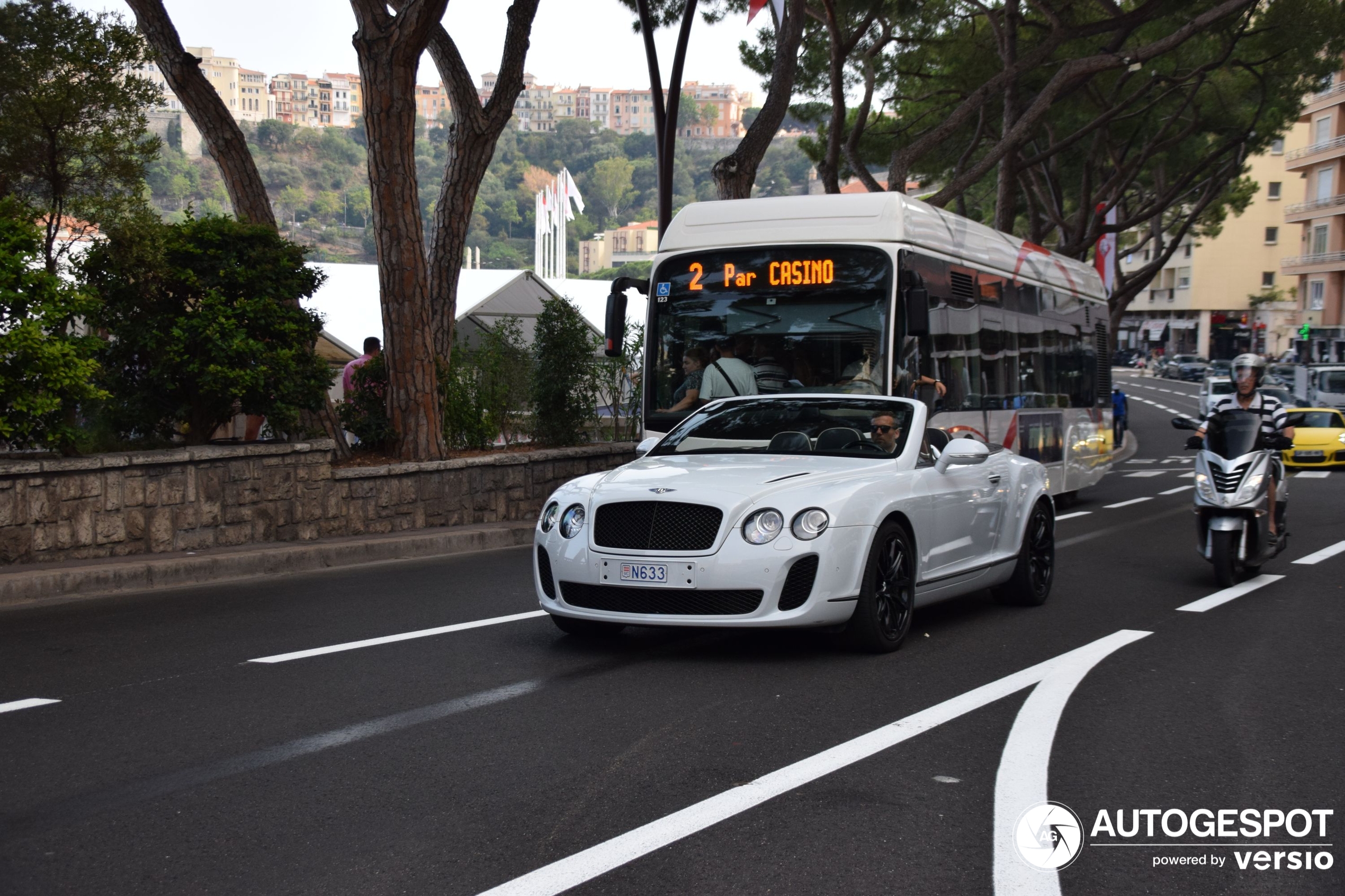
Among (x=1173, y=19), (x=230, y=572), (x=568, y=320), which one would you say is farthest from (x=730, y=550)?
(x=1173, y=19)

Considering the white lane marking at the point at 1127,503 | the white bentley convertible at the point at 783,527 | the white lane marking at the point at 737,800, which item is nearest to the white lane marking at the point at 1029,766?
the white lane marking at the point at 737,800

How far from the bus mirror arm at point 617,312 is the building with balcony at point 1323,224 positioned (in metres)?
66.8

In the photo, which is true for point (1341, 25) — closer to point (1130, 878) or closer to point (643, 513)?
point (643, 513)

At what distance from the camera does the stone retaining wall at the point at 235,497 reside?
1002cm

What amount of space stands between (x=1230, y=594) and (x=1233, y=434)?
126cm

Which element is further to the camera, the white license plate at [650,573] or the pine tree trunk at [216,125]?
the pine tree trunk at [216,125]

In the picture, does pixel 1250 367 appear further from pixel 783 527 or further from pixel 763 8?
pixel 763 8

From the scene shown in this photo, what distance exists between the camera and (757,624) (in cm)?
704

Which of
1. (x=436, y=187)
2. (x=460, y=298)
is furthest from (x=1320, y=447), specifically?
(x=436, y=187)

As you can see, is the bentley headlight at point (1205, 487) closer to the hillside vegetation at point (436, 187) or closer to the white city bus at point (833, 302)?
the white city bus at point (833, 302)

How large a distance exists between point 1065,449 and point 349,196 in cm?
15437

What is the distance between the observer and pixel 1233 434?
35.4 feet

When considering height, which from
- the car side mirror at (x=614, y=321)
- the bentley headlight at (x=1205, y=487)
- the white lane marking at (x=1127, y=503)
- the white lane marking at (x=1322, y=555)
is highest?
the car side mirror at (x=614, y=321)

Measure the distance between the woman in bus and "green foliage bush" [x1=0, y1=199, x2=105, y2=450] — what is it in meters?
4.96
